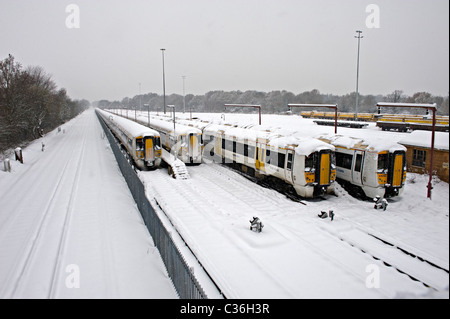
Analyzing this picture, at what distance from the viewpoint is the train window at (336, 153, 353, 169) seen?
1534 cm

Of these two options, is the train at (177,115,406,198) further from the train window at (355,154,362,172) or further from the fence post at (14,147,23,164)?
the fence post at (14,147,23,164)

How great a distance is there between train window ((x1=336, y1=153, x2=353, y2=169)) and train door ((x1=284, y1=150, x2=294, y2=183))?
3.03 metres

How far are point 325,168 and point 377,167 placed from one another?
2.26 m

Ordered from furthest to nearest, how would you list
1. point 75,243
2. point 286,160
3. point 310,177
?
point 286,160 → point 310,177 → point 75,243

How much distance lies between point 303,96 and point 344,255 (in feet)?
284

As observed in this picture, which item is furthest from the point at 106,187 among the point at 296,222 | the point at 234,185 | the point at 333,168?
the point at 333,168

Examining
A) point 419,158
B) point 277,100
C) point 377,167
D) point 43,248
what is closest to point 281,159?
point 377,167

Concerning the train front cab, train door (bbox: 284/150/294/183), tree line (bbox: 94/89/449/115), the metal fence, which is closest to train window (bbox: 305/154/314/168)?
train door (bbox: 284/150/294/183)

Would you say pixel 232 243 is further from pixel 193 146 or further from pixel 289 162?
pixel 193 146

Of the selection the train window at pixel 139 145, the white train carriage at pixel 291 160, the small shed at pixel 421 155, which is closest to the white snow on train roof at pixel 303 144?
the white train carriage at pixel 291 160

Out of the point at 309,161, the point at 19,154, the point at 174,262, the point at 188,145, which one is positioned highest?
the point at 188,145

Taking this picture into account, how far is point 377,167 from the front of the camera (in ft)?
45.4

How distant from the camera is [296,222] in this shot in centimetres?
1185
